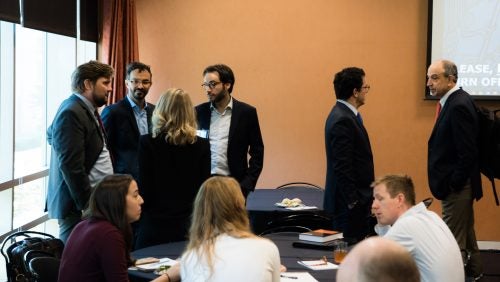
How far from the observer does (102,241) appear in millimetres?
2594

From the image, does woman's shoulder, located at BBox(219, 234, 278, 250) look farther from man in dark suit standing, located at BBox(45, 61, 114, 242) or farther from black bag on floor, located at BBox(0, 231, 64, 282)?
man in dark suit standing, located at BBox(45, 61, 114, 242)

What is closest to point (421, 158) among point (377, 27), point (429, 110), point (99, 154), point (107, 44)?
point (429, 110)

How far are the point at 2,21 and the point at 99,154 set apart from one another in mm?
1359

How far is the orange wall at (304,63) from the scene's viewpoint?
6.29 metres

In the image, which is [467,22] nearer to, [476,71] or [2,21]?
[476,71]

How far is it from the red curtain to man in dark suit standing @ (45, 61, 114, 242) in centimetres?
190

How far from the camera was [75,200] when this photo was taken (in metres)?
3.66

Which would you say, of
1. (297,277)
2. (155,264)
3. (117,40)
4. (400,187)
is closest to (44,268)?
(155,264)

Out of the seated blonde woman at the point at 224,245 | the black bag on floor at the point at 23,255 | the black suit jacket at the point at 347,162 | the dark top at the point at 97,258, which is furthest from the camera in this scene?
the black suit jacket at the point at 347,162

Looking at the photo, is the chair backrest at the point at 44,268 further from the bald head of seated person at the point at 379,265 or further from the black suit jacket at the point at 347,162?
the bald head of seated person at the point at 379,265

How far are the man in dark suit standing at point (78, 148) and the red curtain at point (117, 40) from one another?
1.90 m

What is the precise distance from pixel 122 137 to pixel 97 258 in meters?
1.92

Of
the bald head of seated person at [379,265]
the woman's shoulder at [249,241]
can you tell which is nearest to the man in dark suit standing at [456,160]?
the woman's shoulder at [249,241]

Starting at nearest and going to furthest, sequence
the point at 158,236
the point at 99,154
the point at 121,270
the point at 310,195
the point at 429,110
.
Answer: the point at 121,270 < the point at 158,236 < the point at 99,154 < the point at 310,195 < the point at 429,110
